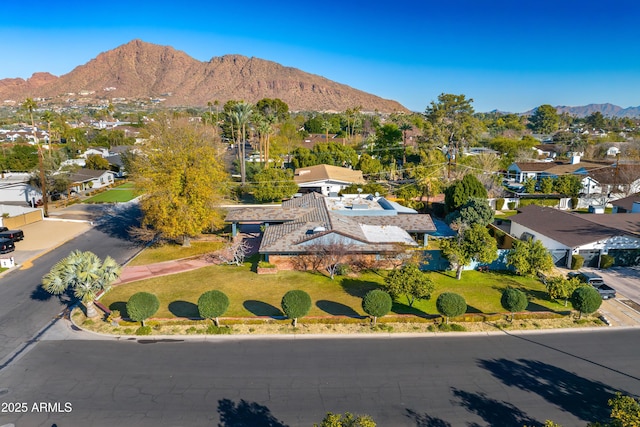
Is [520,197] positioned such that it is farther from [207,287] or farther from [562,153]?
[562,153]

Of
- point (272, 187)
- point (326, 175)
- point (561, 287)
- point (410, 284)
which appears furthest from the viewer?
point (326, 175)

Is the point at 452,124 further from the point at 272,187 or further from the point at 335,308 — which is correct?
the point at 335,308

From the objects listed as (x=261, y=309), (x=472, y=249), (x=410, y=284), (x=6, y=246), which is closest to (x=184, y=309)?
(x=261, y=309)

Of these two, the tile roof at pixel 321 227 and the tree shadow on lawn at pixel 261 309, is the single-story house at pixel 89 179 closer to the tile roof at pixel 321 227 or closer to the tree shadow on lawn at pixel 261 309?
the tile roof at pixel 321 227

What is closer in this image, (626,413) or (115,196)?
(626,413)

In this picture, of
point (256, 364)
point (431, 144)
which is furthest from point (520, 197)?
point (256, 364)

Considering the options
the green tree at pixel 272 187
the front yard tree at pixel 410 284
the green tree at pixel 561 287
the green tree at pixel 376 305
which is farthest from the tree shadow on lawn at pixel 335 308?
the green tree at pixel 272 187
